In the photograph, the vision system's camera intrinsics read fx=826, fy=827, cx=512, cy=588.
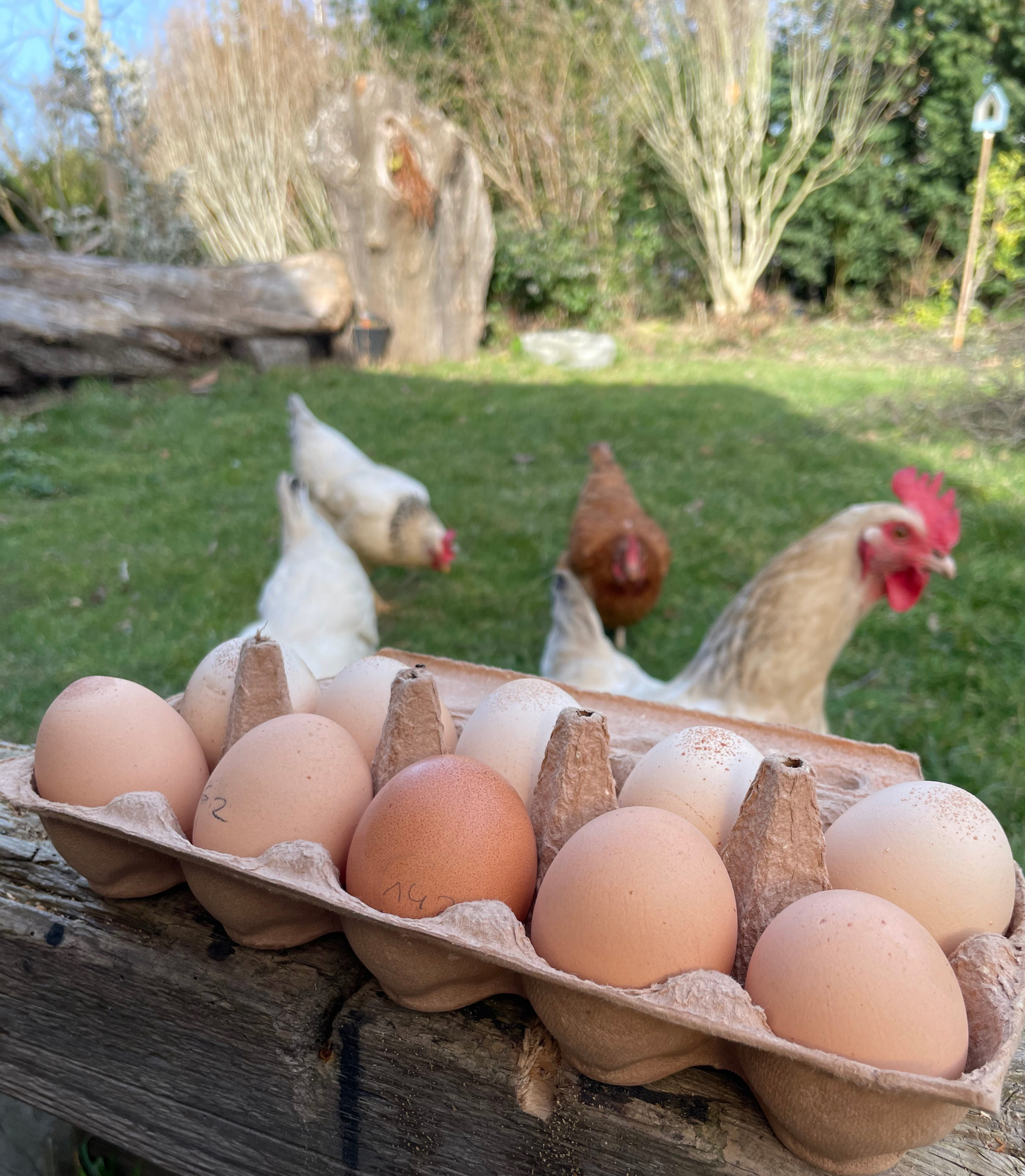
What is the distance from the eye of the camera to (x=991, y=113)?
27.2ft

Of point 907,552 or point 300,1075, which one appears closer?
point 300,1075

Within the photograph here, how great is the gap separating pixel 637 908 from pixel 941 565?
155 cm

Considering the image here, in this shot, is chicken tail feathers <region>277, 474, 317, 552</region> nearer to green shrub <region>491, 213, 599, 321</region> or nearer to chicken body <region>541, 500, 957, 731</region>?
chicken body <region>541, 500, 957, 731</region>

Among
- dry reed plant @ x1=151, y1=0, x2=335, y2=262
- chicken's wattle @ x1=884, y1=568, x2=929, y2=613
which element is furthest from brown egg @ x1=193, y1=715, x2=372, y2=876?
dry reed plant @ x1=151, y1=0, x2=335, y2=262

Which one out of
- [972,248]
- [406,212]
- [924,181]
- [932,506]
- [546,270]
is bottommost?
[932,506]

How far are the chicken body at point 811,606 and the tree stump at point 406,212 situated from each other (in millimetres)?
6485

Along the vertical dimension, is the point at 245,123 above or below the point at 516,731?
above

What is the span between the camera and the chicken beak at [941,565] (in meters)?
1.98

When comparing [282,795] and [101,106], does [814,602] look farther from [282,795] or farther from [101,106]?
[101,106]

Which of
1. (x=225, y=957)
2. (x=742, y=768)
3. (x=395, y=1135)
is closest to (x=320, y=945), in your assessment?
(x=225, y=957)

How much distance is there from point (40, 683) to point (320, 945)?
275cm

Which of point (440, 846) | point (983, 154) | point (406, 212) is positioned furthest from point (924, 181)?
point (440, 846)

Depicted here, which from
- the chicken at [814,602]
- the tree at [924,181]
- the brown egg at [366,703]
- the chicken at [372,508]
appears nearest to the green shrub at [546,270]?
the tree at [924,181]

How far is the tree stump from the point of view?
7312 millimetres
